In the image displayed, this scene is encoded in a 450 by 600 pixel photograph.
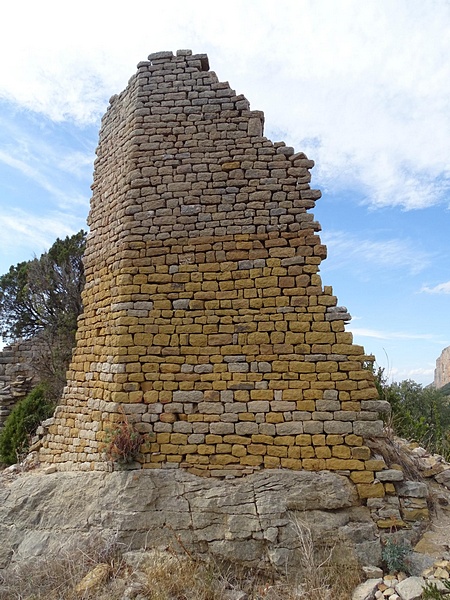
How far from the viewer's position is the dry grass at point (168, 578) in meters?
4.70

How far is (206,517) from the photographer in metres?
5.23

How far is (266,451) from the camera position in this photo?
17.7 ft

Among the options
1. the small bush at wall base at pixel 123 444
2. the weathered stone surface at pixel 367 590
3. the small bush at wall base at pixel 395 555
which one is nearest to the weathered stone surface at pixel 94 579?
the small bush at wall base at pixel 123 444

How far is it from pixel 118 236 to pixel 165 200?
2.71 feet

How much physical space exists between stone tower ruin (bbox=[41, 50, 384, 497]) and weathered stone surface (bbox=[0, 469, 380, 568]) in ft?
0.70

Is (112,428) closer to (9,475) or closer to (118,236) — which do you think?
(9,475)

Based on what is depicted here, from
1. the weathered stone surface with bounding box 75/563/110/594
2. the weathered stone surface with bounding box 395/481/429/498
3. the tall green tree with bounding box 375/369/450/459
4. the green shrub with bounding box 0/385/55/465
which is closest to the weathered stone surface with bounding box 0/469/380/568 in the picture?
the weathered stone surface with bounding box 75/563/110/594

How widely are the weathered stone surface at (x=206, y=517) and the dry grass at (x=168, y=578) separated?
129 millimetres

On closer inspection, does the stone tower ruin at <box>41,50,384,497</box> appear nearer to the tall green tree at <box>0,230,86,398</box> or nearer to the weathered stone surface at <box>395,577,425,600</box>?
the weathered stone surface at <box>395,577,425,600</box>

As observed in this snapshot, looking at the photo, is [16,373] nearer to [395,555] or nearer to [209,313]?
[209,313]

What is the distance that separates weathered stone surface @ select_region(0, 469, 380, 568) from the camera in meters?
5.09

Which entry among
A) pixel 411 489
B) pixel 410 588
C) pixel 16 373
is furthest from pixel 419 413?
pixel 16 373

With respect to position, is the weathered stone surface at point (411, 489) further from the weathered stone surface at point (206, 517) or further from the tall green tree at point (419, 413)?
the tall green tree at point (419, 413)

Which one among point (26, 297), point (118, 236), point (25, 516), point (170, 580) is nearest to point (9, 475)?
point (25, 516)
